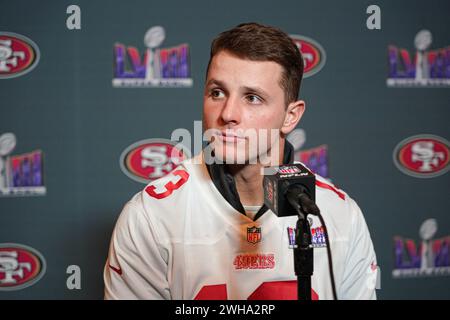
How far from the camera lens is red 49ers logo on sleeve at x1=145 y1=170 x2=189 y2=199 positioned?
134 cm

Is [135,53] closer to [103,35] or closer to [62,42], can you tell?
[103,35]

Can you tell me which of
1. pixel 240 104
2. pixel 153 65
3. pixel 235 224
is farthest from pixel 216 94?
pixel 153 65

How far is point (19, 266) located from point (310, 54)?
62.0 inches

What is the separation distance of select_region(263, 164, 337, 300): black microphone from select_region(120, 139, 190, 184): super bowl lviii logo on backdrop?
1.31 metres

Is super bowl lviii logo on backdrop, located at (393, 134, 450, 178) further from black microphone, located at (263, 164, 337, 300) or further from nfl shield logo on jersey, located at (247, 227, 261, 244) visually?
black microphone, located at (263, 164, 337, 300)

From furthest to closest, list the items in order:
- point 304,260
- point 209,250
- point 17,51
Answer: point 17,51
point 209,250
point 304,260

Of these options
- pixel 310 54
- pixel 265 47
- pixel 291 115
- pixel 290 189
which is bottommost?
pixel 290 189

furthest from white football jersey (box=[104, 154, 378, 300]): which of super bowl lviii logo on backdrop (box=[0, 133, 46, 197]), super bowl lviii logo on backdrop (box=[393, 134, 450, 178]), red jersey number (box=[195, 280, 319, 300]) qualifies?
super bowl lviii logo on backdrop (box=[393, 134, 450, 178])

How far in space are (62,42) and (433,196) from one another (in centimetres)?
182

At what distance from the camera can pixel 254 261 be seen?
1344mm

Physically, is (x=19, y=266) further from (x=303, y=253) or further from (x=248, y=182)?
(x=303, y=253)

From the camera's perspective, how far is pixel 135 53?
7.09 ft

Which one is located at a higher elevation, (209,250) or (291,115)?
(291,115)

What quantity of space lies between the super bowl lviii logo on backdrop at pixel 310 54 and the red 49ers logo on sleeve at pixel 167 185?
1.07 m
